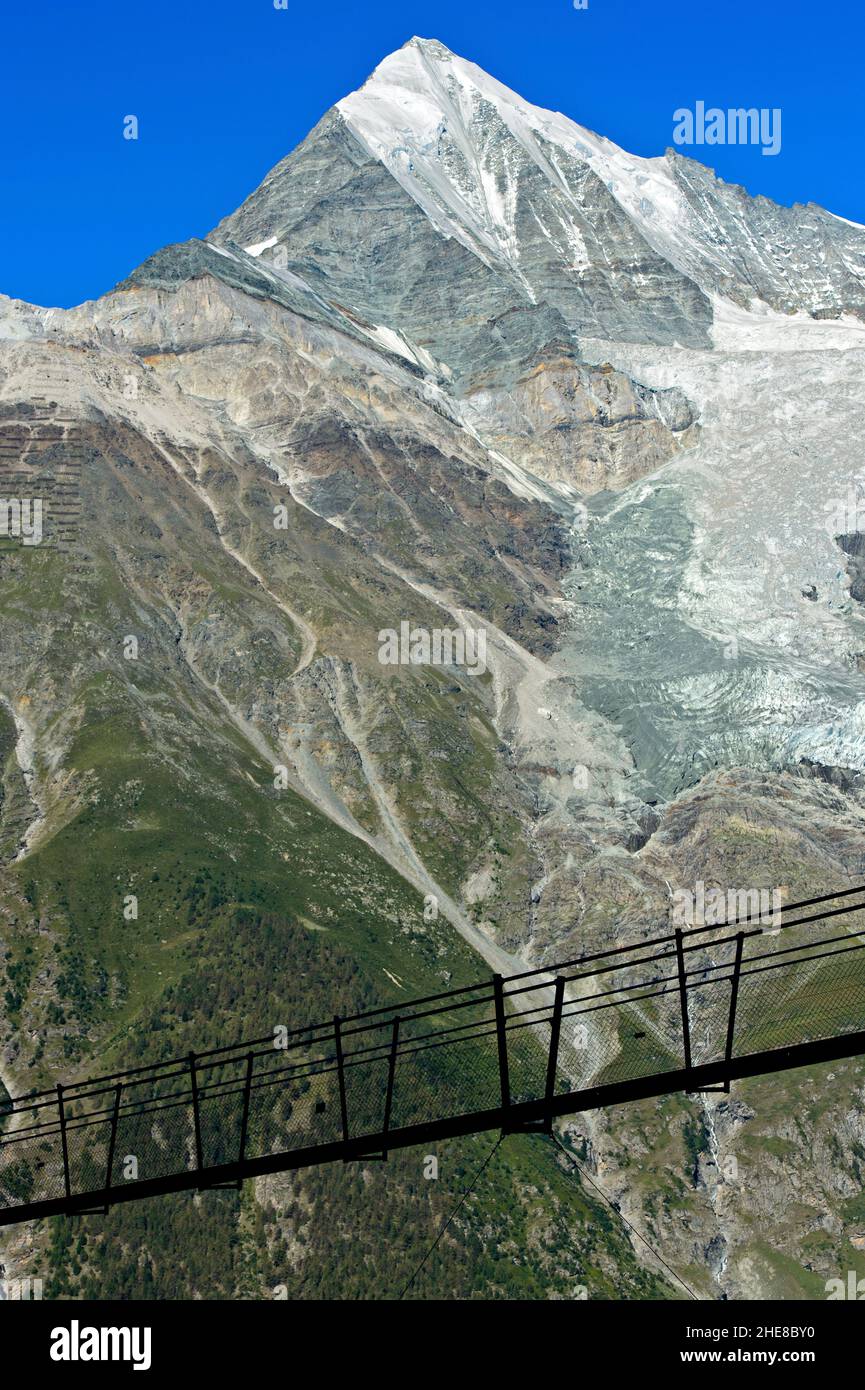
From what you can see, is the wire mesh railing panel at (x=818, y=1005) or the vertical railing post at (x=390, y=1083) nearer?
the wire mesh railing panel at (x=818, y=1005)

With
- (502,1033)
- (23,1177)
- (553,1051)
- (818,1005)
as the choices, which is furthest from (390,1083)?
(23,1177)

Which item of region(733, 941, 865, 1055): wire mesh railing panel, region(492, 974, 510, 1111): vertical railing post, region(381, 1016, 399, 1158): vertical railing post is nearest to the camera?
region(492, 974, 510, 1111): vertical railing post

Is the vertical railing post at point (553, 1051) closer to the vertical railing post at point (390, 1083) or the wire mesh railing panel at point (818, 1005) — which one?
the vertical railing post at point (390, 1083)

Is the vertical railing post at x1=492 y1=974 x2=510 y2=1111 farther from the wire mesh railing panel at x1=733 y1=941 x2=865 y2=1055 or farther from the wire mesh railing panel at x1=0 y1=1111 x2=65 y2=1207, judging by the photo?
the wire mesh railing panel at x1=0 y1=1111 x2=65 y2=1207

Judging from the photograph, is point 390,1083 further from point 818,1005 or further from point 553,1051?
point 818,1005

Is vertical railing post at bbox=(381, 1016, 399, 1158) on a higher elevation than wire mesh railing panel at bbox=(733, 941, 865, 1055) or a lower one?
lower

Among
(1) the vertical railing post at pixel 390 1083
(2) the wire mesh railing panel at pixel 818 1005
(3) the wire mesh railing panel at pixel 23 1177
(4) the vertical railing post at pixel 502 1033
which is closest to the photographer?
(4) the vertical railing post at pixel 502 1033

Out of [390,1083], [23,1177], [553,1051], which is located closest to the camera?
[553,1051]

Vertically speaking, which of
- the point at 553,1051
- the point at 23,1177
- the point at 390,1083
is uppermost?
the point at 553,1051

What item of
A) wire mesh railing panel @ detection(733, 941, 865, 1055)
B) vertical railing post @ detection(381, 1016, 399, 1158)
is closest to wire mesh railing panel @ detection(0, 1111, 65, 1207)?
vertical railing post @ detection(381, 1016, 399, 1158)

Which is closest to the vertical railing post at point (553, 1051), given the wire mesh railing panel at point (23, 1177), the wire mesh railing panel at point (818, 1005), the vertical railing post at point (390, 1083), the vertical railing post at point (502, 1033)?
the vertical railing post at point (502, 1033)

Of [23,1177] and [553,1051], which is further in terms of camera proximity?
[23,1177]

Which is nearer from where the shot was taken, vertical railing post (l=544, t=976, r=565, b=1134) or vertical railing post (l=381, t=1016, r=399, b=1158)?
vertical railing post (l=544, t=976, r=565, b=1134)
